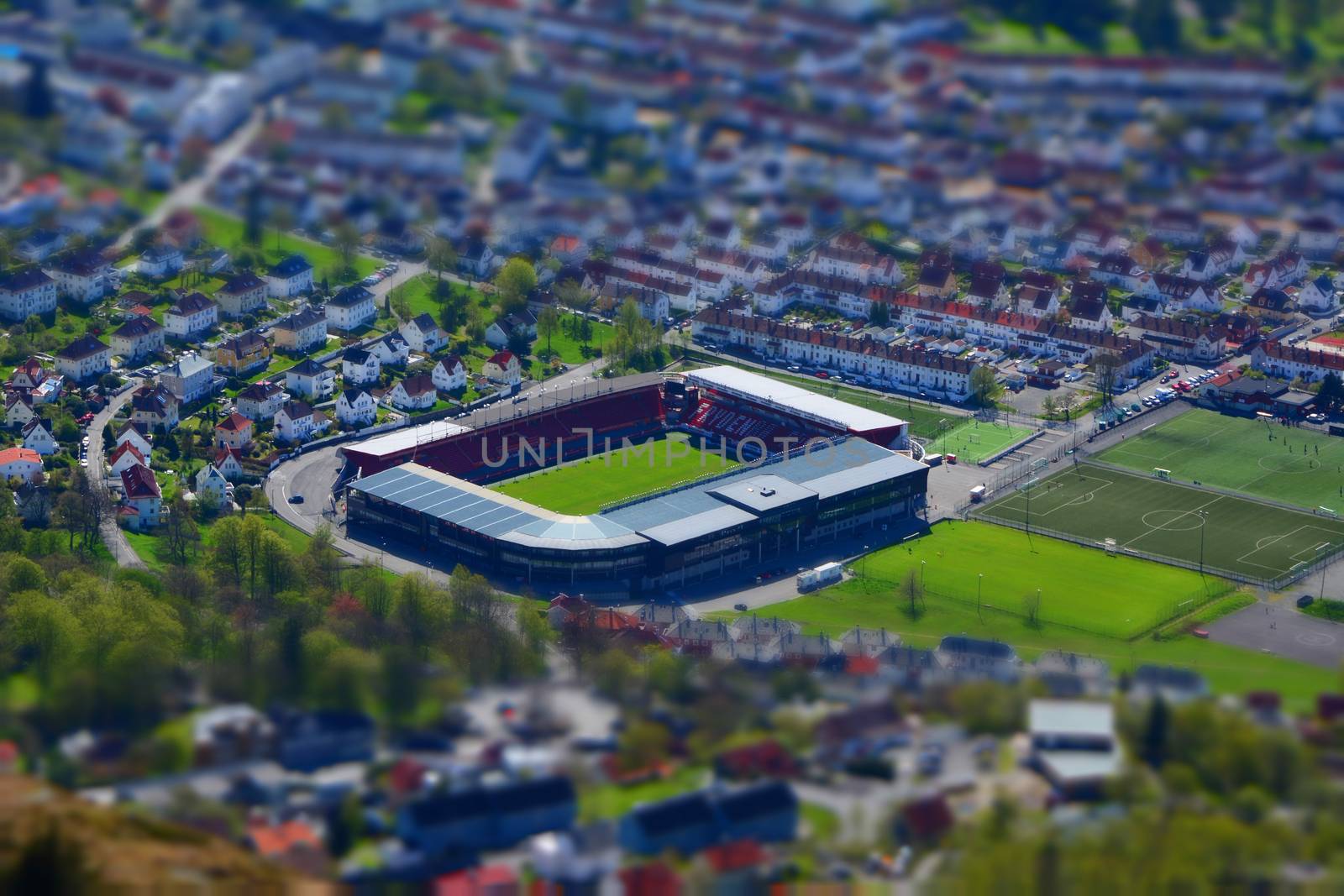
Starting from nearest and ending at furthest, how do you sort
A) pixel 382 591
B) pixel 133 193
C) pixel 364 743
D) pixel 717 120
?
pixel 364 743 → pixel 382 591 → pixel 133 193 → pixel 717 120

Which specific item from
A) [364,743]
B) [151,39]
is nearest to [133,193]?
[151,39]

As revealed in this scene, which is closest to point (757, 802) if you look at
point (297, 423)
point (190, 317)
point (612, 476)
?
point (612, 476)

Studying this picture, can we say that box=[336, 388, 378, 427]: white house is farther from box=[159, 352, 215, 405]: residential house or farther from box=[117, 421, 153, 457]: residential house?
box=[117, 421, 153, 457]: residential house

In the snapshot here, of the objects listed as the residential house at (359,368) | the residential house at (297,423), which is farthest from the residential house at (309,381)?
the residential house at (297,423)

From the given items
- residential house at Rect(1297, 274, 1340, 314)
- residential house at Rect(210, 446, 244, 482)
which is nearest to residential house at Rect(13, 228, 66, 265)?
residential house at Rect(210, 446, 244, 482)

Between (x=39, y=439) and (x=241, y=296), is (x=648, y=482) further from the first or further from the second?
(x=241, y=296)

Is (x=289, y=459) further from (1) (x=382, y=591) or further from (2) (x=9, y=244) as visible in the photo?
(2) (x=9, y=244)
